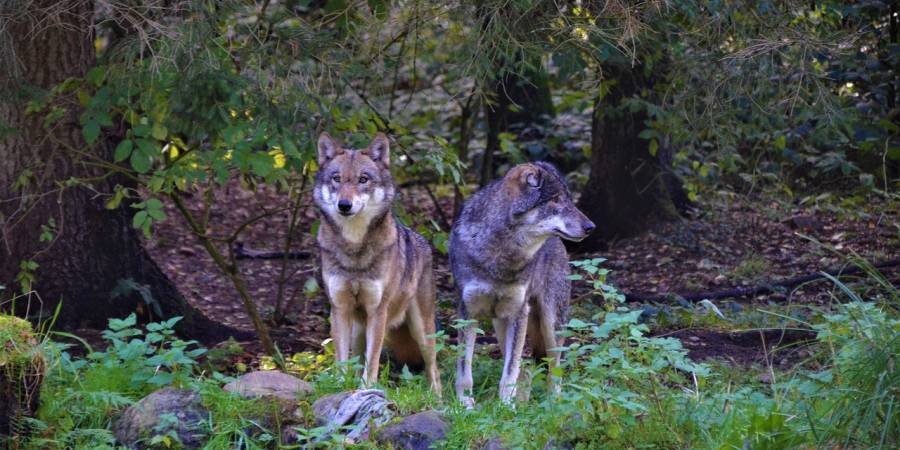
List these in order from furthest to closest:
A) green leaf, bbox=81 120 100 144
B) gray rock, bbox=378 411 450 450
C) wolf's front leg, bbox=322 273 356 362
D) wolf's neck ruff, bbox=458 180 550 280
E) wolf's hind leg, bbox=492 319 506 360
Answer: wolf's hind leg, bbox=492 319 506 360 < wolf's neck ruff, bbox=458 180 550 280 < wolf's front leg, bbox=322 273 356 362 < green leaf, bbox=81 120 100 144 < gray rock, bbox=378 411 450 450

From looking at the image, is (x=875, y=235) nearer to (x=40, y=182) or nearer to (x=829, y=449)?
(x=829, y=449)

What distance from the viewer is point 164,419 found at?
5258 millimetres

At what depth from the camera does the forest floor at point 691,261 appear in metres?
8.83

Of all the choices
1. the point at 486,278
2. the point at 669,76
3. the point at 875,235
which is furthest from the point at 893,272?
the point at 486,278

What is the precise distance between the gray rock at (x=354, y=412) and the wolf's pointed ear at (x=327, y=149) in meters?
2.04

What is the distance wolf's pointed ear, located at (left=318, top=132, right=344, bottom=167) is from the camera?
6914 millimetres

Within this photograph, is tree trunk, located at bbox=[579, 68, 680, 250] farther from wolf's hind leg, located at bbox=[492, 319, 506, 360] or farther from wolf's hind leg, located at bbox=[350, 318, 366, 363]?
wolf's hind leg, located at bbox=[350, 318, 366, 363]

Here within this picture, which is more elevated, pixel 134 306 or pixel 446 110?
pixel 446 110

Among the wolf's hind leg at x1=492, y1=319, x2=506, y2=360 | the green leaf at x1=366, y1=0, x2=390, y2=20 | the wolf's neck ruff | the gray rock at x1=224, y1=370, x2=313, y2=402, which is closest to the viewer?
the gray rock at x1=224, y1=370, x2=313, y2=402

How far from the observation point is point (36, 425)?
17.3ft

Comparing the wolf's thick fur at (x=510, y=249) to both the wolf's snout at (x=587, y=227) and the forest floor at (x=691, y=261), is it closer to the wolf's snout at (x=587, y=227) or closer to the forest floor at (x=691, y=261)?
the wolf's snout at (x=587, y=227)

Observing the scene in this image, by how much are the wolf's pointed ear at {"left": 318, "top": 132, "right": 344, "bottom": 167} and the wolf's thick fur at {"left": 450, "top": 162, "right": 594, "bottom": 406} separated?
42.9 inches

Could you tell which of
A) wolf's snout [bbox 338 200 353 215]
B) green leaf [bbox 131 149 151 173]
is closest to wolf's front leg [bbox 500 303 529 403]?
wolf's snout [bbox 338 200 353 215]

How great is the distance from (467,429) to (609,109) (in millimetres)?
5674
